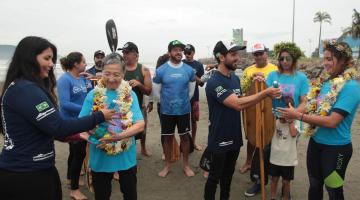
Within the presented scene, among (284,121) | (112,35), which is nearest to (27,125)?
(284,121)

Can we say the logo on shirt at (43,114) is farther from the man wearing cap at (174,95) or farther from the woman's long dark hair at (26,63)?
the man wearing cap at (174,95)

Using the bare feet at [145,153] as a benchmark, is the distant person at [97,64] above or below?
above

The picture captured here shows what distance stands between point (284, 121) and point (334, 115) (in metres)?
1.06

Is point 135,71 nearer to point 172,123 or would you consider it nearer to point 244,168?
point 172,123

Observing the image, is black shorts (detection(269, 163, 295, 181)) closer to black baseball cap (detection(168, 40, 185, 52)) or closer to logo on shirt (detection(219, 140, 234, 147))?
logo on shirt (detection(219, 140, 234, 147))

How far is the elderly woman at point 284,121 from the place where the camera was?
165 inches

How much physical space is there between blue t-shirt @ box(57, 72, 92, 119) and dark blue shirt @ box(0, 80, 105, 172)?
2.01 metres

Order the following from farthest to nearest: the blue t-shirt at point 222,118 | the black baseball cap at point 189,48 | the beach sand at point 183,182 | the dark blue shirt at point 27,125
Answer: the black baseball cap at point 189,48 < the beach sand at point 183,182 < the blue t-shirt at point 222,118 < the dark blue shirt at point 27,125

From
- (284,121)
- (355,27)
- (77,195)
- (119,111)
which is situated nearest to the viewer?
(119,111)

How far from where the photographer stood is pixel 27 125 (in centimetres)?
232

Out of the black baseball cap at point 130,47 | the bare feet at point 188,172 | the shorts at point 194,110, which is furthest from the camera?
the shorts at point 194,110

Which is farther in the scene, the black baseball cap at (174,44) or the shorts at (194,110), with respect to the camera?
the shorts at (194,110)

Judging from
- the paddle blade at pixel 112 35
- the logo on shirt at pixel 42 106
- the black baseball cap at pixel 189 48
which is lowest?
the logo on shirt at pixel 42 106

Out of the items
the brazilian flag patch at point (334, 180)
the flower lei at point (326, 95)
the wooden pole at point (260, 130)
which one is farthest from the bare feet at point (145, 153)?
the brazilian flag patch at point (334, 180)
